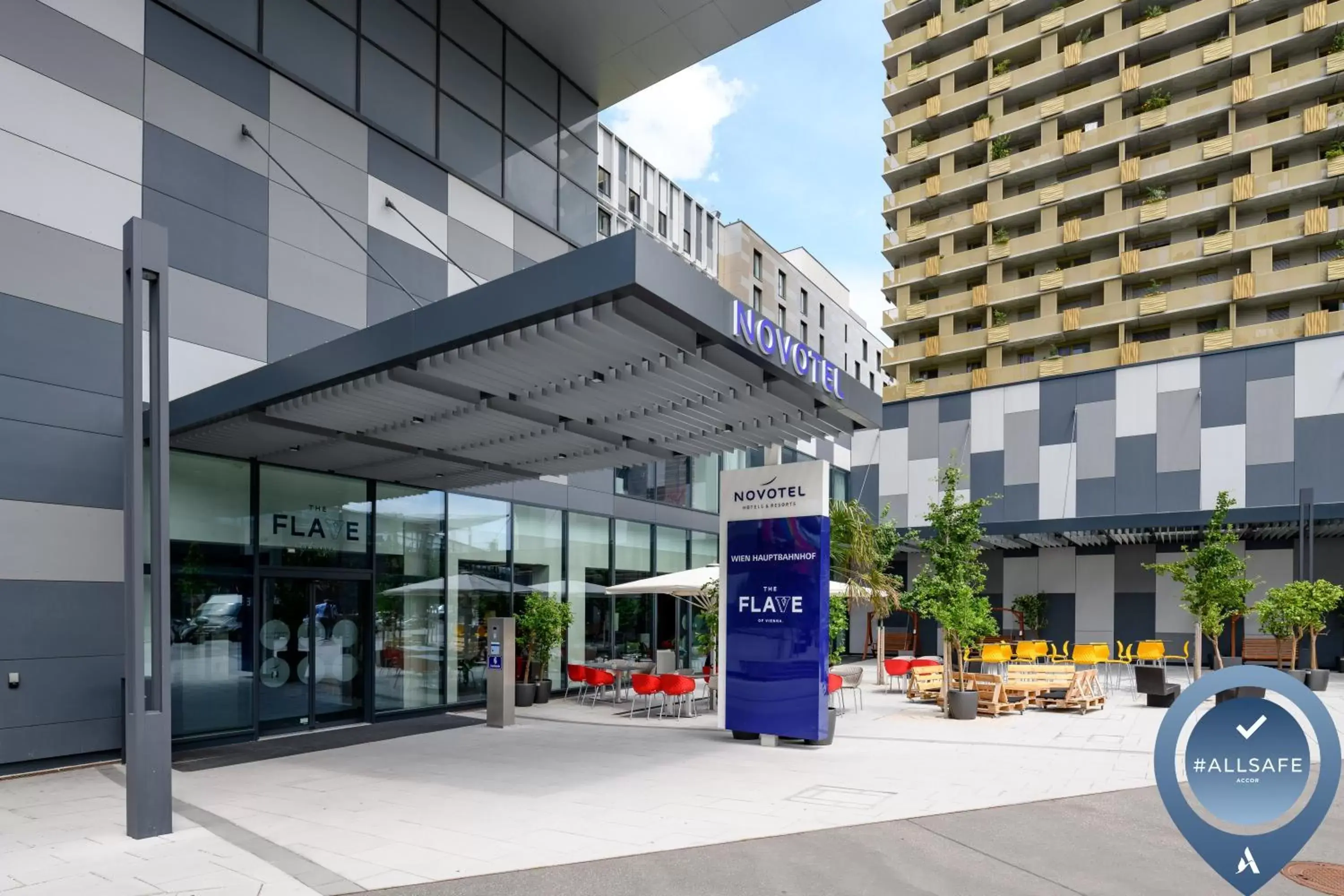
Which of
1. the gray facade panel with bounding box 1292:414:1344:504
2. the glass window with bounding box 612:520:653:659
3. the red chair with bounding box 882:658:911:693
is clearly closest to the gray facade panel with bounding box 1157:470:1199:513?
the gray facade panel with bounding box 1292:414:1344:504

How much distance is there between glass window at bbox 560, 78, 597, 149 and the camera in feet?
67.1

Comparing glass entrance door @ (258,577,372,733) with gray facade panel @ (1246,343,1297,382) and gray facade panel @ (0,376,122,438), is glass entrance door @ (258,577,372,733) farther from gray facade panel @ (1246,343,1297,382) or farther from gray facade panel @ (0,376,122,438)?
gray facade panel @ (1246,343,1297,382)

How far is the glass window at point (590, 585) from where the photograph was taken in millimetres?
19797

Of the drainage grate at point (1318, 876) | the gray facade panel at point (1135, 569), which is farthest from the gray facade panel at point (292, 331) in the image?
the gray facade panel at point (1135, 569)

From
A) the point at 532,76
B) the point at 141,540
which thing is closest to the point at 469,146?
the point at 532,76

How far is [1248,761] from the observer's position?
4.09 metres

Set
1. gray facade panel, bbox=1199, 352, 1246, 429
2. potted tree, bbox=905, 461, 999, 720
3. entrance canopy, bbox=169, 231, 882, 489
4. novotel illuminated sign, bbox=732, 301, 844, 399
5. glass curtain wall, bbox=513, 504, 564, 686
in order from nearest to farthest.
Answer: entrance canopy, bbox=169, 231, 882, 489, novotel illuminated sign, bbox=732, 301, 844, 399, potted tree, bbox=905, 461, 999, 720, glass curtain wall, bbox=513, 504, 564, 686, gray facade panel, bbox=1199, 352, 1246, 429

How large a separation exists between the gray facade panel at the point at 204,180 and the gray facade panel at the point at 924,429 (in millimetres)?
24705

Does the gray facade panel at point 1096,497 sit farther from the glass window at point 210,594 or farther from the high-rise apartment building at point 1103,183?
the glass window at point 210,594

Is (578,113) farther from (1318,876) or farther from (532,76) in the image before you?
(1318,876)

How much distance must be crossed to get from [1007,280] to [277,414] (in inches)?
1641

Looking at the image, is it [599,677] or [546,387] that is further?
[599,677]

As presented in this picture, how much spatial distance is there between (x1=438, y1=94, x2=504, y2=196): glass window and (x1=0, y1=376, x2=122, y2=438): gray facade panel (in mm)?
7802

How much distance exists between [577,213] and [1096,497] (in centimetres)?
1874
